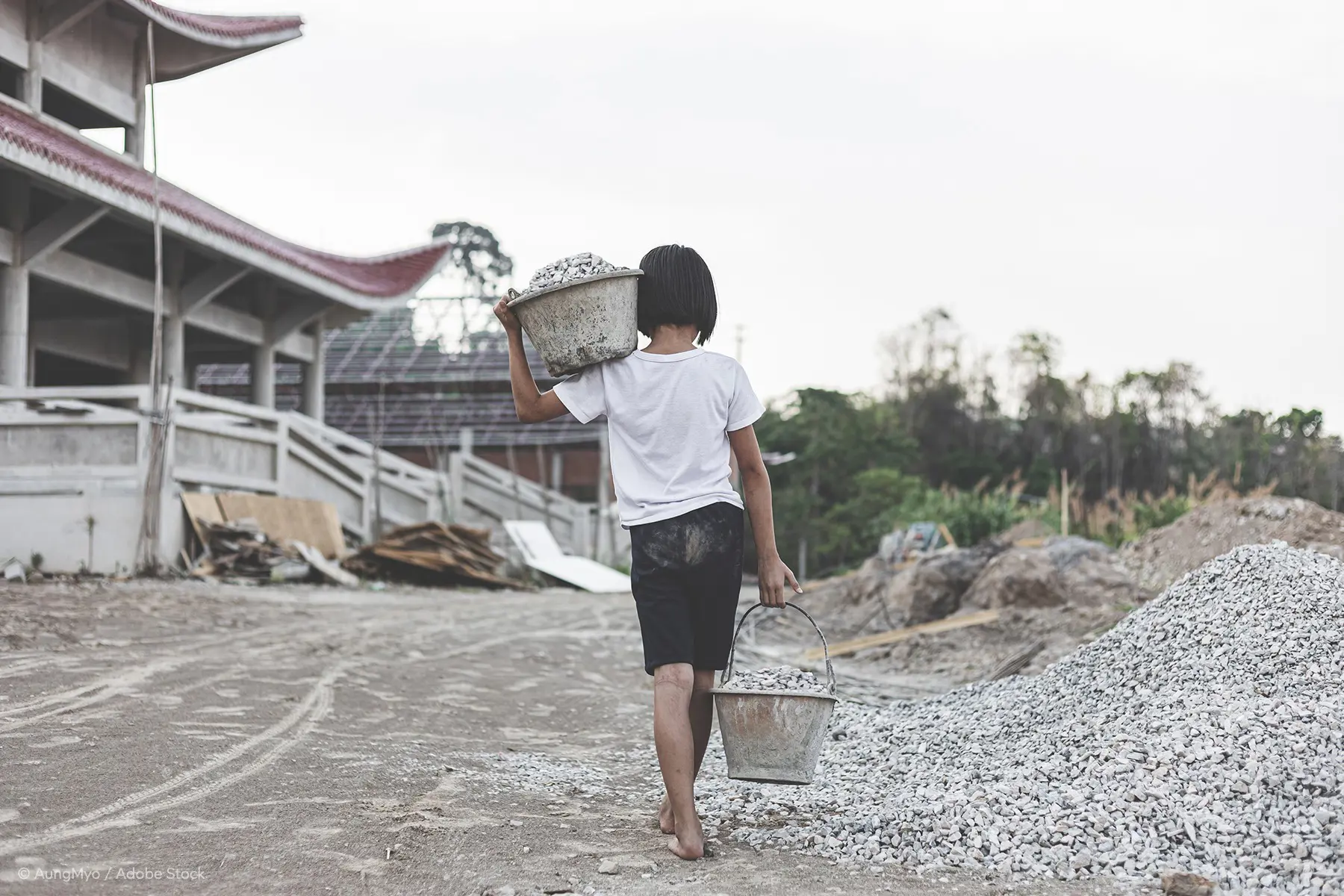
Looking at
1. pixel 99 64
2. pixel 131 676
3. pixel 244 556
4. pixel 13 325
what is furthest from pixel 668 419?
pixel 99 64

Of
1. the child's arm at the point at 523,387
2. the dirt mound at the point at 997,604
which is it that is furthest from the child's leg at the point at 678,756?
the dirt mound at the point at 997,604

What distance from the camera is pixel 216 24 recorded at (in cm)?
1845

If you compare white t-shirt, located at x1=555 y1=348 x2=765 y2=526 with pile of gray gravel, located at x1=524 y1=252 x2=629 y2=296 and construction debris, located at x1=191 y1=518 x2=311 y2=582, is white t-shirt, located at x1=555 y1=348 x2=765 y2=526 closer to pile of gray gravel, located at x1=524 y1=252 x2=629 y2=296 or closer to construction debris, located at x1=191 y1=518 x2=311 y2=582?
pile of gray gravel, located at x1=524 y1=252 x2=629 y2=296

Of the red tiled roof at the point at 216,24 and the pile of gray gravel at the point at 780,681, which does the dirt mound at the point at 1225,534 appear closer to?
the pile of gray gravel at the point at 780,681

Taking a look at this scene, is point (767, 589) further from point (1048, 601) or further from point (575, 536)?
point (575, 536)

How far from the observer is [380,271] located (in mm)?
23281

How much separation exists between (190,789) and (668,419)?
1.91 metres

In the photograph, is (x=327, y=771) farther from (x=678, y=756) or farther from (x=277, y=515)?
(x=277, y=515)

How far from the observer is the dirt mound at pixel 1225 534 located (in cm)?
1033

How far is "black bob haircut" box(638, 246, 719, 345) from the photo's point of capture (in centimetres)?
360

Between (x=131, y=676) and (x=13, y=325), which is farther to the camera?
(x=13, y=325)

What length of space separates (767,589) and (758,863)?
772mm

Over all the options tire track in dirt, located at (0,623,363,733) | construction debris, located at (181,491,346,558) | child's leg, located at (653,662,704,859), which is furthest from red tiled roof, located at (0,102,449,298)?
child's leg, located at (653,662,704,859)

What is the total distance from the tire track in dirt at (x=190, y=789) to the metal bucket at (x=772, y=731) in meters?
1.63
